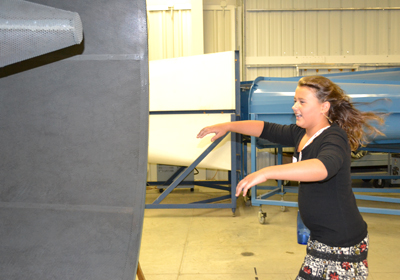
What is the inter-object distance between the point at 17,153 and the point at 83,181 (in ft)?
0.82

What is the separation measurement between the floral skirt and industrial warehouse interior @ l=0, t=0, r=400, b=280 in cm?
1

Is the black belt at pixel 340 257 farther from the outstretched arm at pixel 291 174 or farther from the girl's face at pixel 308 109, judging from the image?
the girl's face at pixel 308 109

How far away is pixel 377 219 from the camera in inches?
193

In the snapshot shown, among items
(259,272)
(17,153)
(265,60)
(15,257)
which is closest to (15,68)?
(17,153)

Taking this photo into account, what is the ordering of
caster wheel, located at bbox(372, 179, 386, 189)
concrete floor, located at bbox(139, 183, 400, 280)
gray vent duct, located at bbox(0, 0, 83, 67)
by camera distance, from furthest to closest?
1. caster wheel, located at bbox(372, 179, 386, 189)
2. concrete floor, located at bbox(139, 183, 400, 280)
3. gray vent duct, located at bbox(0, 0, 83, 67)

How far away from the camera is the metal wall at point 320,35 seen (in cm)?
855

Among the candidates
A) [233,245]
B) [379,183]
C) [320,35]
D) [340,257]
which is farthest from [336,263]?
[320,35]

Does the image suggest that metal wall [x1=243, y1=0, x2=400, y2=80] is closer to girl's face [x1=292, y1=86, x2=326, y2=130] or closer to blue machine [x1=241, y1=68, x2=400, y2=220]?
blue machine [x1=241, y1=68, x2=400, y2=220]

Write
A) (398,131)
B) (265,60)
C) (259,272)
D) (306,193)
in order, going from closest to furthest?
(306,193), (259,272), (398,131), (265,60)

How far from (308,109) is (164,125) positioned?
12.1 ft

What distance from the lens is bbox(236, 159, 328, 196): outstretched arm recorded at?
1.30 metres

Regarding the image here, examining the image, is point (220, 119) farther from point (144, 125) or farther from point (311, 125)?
point (144, 125)

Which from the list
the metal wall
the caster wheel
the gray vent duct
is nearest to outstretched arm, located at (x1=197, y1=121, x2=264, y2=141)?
the gray vent duct

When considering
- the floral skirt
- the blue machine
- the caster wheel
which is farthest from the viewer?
the caster wheel
